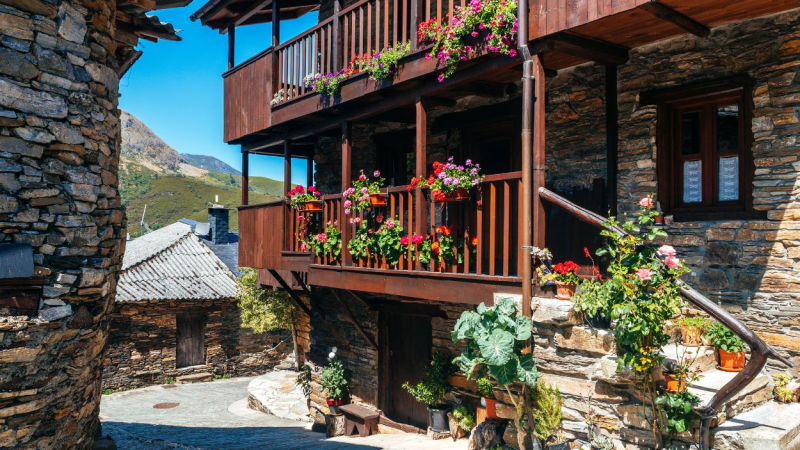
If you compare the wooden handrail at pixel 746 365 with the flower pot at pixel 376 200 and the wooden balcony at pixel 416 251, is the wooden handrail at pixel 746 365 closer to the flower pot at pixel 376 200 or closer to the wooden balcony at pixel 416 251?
the wooden balcony at pixel 416 251

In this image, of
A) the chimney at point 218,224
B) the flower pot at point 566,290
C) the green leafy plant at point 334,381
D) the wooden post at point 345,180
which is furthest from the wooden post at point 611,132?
the chimney at point 218,224

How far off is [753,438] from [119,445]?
288 inches

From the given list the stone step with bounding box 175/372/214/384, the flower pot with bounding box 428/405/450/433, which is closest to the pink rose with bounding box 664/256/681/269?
the flower pot with bounding box 428/405/450/433

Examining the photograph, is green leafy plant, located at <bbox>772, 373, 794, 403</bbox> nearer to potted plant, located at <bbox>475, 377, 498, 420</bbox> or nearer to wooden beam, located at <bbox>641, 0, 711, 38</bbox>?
potted plant, located at <bbox>475, 377, 498, 420</bbox>

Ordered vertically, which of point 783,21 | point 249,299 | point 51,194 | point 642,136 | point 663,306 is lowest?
point 249,299

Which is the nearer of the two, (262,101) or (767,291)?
(767,291)

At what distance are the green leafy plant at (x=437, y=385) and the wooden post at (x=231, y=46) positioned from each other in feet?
22.6

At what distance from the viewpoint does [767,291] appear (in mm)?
5621

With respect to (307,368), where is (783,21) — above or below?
above

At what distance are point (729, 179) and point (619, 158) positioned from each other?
44.9 inches

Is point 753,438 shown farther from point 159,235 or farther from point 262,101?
point 159,235

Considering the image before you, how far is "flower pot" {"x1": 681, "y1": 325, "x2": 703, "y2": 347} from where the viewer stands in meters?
5.68

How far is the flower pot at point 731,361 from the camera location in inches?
216

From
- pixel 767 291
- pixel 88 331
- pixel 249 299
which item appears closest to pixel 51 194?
pixel 88 331
